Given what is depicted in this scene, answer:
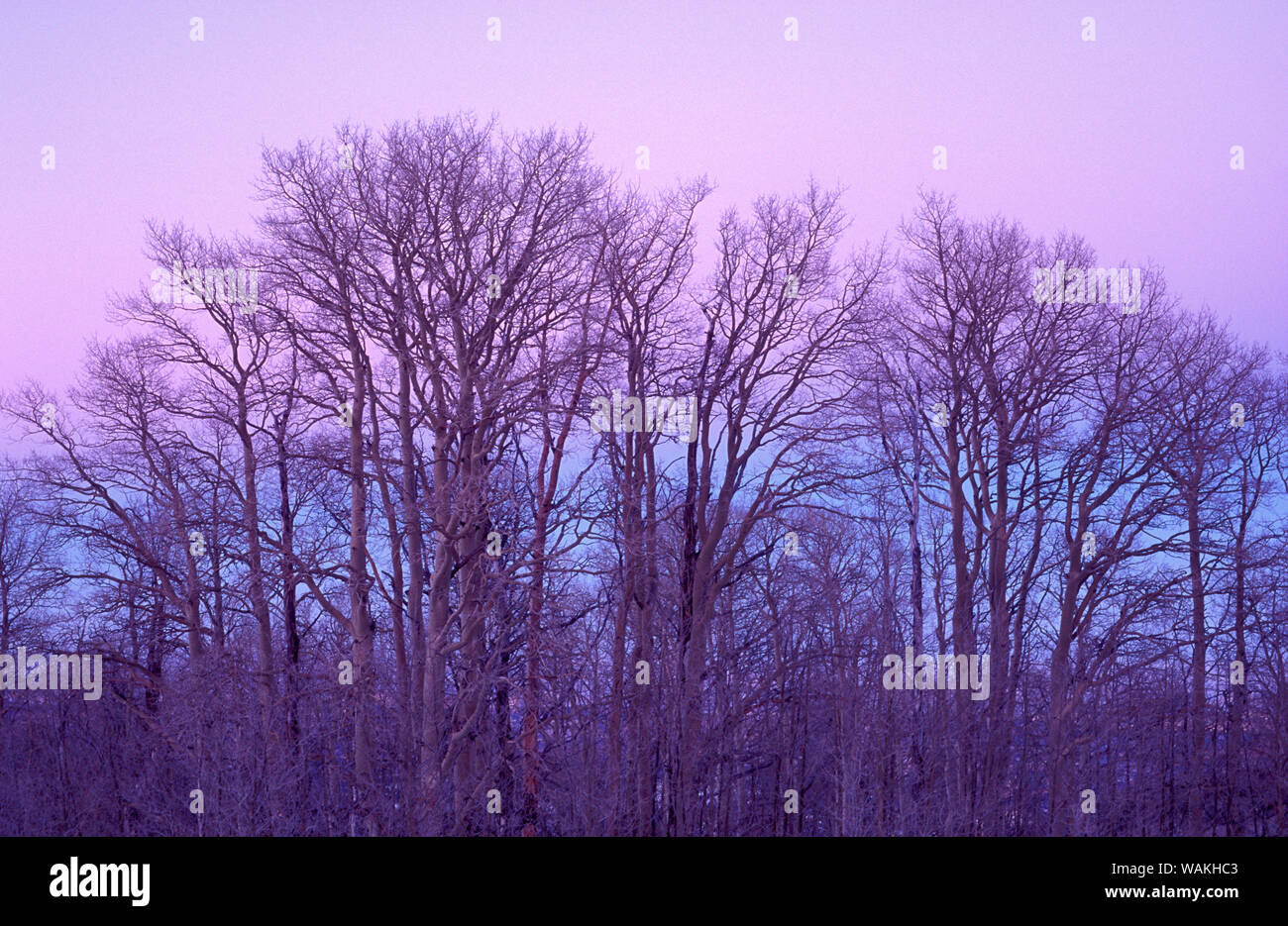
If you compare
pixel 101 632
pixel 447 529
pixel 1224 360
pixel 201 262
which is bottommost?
pixel 101 632

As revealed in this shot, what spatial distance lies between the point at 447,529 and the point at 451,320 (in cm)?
398

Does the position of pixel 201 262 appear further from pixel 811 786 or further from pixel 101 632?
pixel 811 786

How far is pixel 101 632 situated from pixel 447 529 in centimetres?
844

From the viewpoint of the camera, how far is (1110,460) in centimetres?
2562

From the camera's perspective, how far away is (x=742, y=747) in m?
24.7

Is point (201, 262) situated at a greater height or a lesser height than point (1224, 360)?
greater

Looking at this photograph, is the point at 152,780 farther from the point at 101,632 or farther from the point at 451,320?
the point at 451,320
